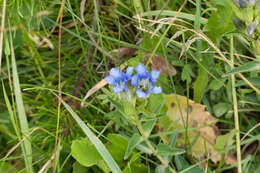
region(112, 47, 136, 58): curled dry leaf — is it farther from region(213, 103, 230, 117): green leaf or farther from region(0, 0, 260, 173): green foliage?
region(213, 103, 230, 117): green leaf

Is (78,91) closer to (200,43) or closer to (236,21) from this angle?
(200,43)

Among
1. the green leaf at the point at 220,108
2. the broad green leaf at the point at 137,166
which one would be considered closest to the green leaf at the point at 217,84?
the green leaf at the point at 220,108

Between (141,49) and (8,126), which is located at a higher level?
(141,49)

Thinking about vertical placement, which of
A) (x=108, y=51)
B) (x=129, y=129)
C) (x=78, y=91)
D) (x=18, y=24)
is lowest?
(x=129, y=129)

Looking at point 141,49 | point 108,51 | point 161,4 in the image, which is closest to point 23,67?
point 108,51

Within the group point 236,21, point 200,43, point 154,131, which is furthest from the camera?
point 154,131

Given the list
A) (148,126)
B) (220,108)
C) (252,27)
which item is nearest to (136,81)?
(148,126)

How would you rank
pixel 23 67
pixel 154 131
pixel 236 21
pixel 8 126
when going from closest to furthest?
pixel 236 21, pixel 154 131, pixel 8 126, pixel 23 67

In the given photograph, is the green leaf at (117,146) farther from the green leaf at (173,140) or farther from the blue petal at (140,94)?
the blue petal at (140,94)
